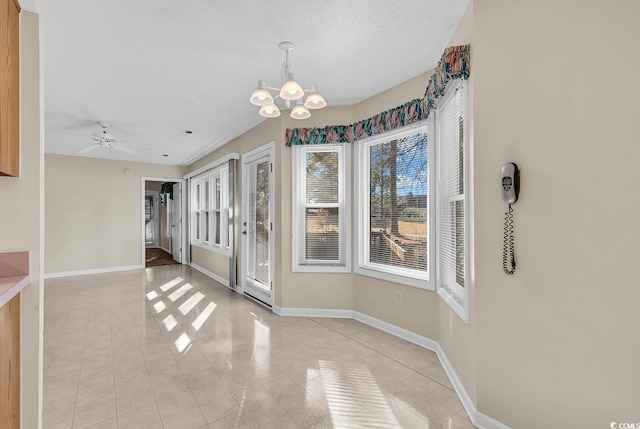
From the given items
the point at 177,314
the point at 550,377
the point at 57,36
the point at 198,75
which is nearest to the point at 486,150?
the point at 550,377

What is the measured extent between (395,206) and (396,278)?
2.37ft

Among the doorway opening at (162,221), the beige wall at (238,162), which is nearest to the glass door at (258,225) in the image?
the beige wall at (238,162)

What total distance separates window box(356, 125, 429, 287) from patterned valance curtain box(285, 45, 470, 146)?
0.41ft

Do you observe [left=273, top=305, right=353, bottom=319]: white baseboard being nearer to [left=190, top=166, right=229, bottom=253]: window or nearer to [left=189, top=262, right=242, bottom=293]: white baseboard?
[left=189, top=262, right=242, bottom=293]: white baseboard

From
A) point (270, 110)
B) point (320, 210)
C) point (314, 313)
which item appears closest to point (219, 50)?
point (270, 110)

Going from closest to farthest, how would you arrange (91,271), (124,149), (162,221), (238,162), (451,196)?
(451,196) → (238,162) → (124,149) → (91,271) → (162,221)

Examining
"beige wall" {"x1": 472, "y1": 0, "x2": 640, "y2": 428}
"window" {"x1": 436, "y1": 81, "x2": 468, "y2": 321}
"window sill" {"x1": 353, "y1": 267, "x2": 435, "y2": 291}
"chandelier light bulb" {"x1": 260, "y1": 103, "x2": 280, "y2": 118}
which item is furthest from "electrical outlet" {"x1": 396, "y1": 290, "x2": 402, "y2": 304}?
"chandelier light bulb" {"x1": 260, "y1": 103, "x2": 280, "y2": 118}

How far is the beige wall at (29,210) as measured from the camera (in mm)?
1420

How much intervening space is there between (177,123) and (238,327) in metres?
2.87

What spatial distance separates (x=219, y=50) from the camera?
7.72 ft

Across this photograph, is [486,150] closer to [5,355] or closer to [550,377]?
[550,377]

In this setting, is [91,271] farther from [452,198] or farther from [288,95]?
[452,198]

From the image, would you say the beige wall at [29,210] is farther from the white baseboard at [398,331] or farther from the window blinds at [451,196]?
the white baseboard at [398,331]

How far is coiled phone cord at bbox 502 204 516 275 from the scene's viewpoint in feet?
5.36
